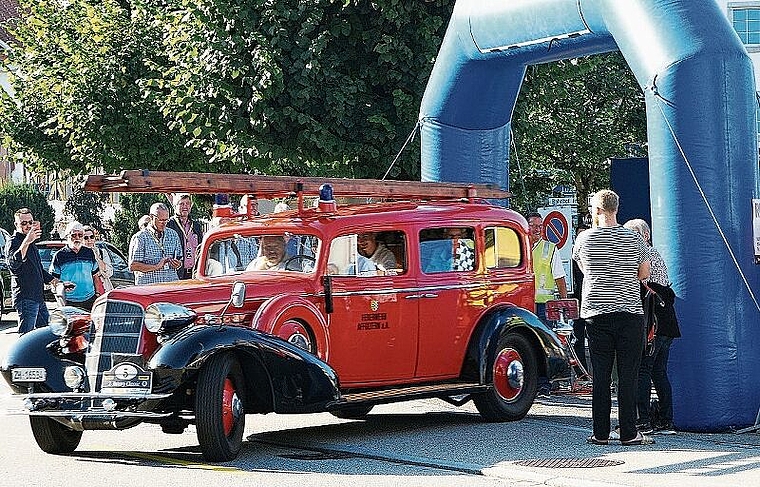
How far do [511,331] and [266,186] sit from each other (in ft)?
8.82

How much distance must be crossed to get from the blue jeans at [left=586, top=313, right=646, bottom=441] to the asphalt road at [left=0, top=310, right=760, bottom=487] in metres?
0.21

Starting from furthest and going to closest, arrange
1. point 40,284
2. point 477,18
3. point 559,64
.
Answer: point 559,64
point 40,284
point 477,18

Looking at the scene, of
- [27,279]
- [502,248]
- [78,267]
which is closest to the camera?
[502,248]

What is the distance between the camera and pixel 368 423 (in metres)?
12.2

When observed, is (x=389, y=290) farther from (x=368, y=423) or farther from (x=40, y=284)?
(x=40, y=284)

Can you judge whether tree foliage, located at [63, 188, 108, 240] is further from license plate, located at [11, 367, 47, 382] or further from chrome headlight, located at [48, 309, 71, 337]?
license plate, located at [11, 367, 47, 382]

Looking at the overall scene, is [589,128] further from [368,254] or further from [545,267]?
[368,254]

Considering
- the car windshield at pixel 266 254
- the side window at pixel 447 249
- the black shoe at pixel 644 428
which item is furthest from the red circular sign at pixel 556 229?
the car windshield at pixel 266 254

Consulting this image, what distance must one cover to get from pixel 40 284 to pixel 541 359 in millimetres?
6683

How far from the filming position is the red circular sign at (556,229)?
1540 centimetres

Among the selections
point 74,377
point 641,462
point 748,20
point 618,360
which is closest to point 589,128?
point 748,20

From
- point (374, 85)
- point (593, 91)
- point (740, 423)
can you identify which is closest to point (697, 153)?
point (740, 423)

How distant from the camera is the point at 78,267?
16.0 metres

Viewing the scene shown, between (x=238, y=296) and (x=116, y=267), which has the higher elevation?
(x=116, y=267)
